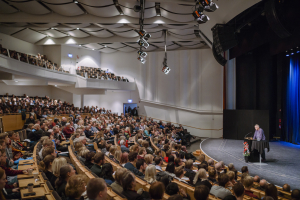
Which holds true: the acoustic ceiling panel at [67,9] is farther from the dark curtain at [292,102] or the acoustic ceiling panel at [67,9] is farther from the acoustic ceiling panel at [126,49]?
the dark curtain at [292,102]

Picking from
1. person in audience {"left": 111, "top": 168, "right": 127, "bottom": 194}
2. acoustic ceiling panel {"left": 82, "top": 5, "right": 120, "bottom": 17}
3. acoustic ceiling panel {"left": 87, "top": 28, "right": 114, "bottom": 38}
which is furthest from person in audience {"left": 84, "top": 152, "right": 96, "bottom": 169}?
acoustic ceiling panel {"left": 87, "top": 28, "right": 114, "bottom": 38}

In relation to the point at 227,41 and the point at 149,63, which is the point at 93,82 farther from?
the point at 227,41

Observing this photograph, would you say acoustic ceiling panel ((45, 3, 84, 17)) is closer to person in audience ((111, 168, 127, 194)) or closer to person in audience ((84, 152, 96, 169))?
person in audience ((84, 152, 96, 169))

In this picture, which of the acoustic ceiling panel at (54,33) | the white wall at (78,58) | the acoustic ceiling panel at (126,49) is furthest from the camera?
the acoustic ceiling panel at (126,49)

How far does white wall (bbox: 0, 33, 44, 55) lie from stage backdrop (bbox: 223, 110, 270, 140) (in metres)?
13.7

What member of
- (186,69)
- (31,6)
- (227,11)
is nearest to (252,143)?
(227,11)

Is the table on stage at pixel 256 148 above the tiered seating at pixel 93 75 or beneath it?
beneath

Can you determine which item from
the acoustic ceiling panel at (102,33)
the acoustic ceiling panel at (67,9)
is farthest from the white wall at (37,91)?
the acoustic ceiling panel at (67,9)

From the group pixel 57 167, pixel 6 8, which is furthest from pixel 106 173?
pixel 6 8

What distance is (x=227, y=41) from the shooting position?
7.03 metres

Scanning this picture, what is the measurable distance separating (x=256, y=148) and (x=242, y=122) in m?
5.17

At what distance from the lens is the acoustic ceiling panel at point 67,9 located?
991cm

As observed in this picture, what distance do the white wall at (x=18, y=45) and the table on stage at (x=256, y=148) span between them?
14.7 metres

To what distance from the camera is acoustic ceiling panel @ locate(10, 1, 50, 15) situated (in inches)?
388
